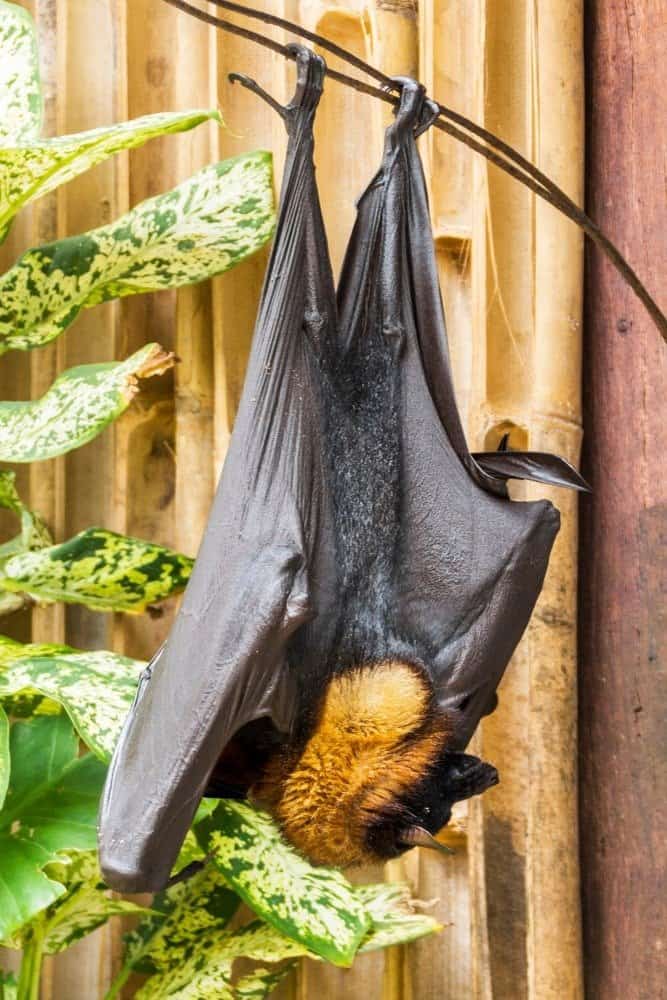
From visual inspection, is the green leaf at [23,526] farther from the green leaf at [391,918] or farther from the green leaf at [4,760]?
the green leaf at [391,918]

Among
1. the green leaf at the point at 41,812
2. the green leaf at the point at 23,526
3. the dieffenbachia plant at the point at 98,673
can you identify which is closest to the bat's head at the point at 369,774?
the dieffenbachia plant at the point at 98,673

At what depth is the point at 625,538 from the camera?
1.57 metres

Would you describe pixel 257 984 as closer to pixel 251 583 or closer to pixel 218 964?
pixel 218 964

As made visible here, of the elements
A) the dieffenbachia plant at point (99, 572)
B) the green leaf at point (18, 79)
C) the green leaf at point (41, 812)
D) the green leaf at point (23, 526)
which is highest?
the green leaf at point (18, 79)

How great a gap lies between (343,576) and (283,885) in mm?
368

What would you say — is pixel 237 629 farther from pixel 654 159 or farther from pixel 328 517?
pixel 654 159

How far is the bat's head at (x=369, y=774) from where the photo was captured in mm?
1257

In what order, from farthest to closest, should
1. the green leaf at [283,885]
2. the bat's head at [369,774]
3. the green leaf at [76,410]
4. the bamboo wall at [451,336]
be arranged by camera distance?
the bamboo wall at [451,336] → the green leaf at [76,410] → the green leaf at [283,885] → the bat's head at [369,774]

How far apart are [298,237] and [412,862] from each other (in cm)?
88

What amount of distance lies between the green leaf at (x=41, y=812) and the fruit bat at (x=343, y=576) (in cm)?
21

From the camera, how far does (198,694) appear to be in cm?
115

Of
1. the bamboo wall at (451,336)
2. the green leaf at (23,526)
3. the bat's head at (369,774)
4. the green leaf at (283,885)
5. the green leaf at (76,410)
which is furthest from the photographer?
the green leaf at (23,526)

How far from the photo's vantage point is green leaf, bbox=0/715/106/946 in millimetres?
1316

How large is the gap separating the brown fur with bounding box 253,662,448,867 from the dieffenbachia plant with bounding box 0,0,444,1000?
0.14 meters
